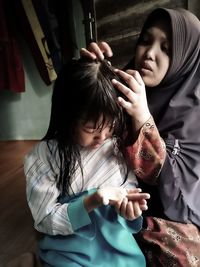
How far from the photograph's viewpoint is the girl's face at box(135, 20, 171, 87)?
89 cm

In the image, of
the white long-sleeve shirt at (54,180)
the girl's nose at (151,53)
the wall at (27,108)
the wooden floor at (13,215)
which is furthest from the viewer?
the wall at (27,108)

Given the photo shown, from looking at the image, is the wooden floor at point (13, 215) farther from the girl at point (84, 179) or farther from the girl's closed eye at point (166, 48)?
the girl's closed eye at point (166, 48)

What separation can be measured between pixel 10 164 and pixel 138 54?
168 centimetres

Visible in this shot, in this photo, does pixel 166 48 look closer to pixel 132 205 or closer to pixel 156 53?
pixel 156 53

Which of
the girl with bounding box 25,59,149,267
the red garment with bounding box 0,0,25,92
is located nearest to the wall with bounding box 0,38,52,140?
the red garment with bounding box 0,0,25,92

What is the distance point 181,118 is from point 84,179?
1.00 feet

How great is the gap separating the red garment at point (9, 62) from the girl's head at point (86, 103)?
1.96m

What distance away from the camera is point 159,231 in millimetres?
858

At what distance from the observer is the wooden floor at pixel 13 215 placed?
1267mm

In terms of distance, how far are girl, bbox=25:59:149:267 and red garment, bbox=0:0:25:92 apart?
194cm

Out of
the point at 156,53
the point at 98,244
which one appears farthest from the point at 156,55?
the point at 98,244

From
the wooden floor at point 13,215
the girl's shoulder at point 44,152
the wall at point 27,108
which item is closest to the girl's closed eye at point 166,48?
the girl's shoulder at point 44,152

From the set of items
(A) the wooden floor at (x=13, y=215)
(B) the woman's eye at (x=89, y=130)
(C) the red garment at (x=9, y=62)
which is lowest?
(A) the wooden floor at (x=13, y=215)

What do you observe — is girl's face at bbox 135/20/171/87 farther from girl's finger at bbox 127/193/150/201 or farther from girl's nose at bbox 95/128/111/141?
girl's finger at bbox 127/193/150/201
